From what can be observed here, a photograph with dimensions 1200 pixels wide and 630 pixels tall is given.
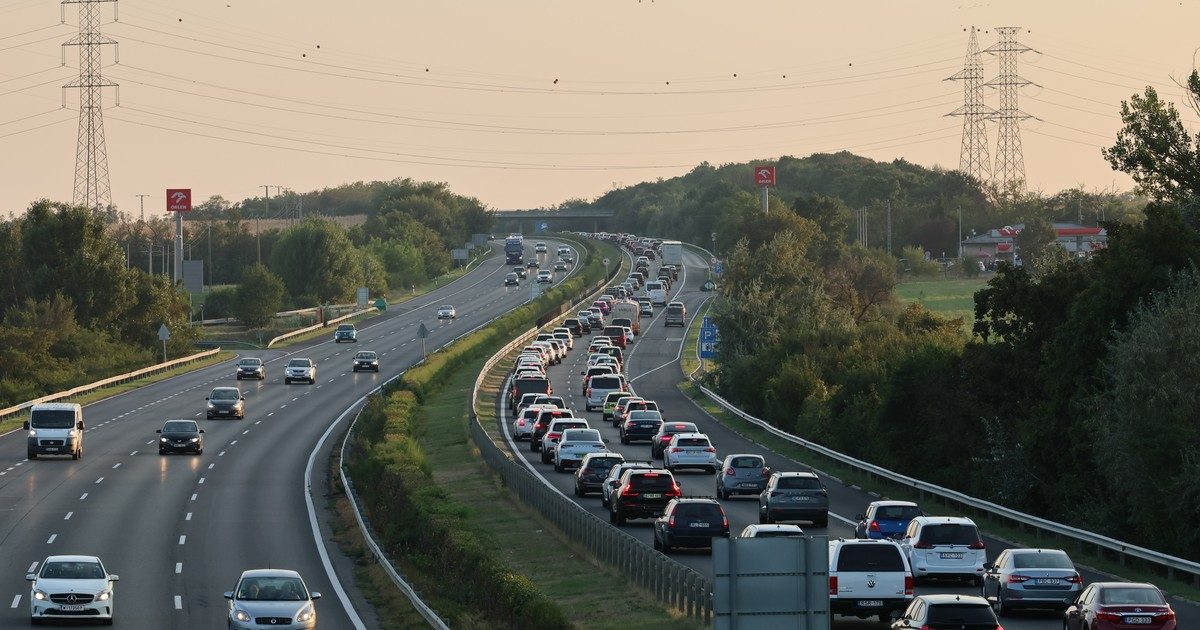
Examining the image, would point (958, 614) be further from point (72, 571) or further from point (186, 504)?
point (186, 504)

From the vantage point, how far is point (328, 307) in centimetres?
16488

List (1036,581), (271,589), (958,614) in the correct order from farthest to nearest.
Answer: (271,589)
(1036,581)
(958,614)

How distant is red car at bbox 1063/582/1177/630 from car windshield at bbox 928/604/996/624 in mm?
2416

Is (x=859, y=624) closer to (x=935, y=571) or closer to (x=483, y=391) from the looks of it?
(x=935, y=571)

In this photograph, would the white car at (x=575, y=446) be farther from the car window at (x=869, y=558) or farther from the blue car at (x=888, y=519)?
the car window at (x=869, y=558)

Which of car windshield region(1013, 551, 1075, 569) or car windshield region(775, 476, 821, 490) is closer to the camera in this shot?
car windshield region(1013, 551, 1075, 569)

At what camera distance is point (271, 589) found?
3069 cm

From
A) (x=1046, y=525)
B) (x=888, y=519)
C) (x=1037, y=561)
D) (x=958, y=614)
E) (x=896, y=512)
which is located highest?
(x=958, y=614)

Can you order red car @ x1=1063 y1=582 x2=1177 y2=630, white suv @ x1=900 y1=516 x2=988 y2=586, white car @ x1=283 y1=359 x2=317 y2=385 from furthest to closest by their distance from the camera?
white car @ x1=283 y1=359 x2=317 y2=385
white suv @ x1=900 y1=516 x2=988 y2=586
red car @ x1=1063 y1=582 x2=1177 y2=630

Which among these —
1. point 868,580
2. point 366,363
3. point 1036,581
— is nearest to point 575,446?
point 1036,581

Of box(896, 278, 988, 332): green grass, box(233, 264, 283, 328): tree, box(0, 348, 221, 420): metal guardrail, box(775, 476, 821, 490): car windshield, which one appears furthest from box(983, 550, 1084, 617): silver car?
box(233, 264, 283, 328): tree

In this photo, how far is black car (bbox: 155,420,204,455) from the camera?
6606cm

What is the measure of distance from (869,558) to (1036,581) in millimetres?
3042

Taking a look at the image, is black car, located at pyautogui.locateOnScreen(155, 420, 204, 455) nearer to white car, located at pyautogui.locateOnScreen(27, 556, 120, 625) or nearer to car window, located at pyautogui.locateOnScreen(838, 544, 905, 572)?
white car, located at pyautogui.locateOnScreen(27, 556, 120, 625)
